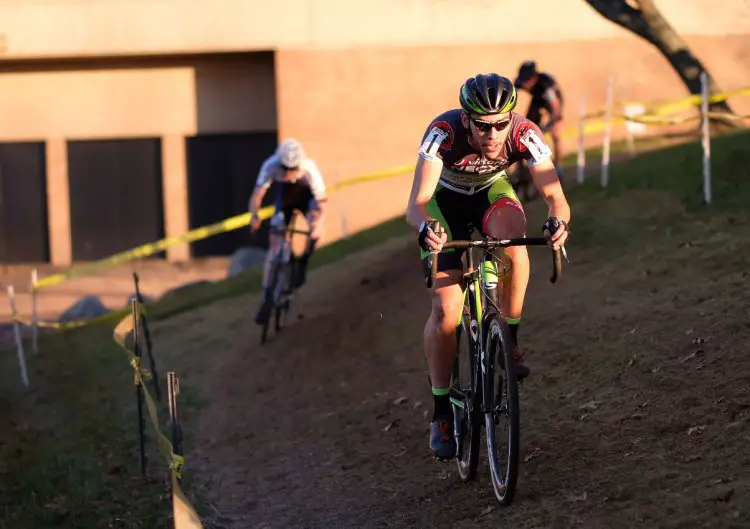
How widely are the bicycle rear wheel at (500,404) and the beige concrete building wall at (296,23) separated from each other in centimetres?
1998

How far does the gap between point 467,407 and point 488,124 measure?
146cm

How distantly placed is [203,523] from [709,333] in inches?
136

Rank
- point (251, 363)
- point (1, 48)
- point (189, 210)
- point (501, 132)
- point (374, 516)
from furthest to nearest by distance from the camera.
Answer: point (189, 210)
point (1, 48)
point (251, 363)
point (374, 516)
point (501, 132)

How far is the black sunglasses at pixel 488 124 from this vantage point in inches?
239

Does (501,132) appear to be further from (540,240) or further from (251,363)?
(251,363)

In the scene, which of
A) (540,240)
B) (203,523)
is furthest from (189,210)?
(540,240)

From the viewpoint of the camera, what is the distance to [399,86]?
83.7 ft

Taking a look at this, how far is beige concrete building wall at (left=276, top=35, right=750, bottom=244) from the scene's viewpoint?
25.2 metres

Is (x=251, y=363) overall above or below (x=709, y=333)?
below

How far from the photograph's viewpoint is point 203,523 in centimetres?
737

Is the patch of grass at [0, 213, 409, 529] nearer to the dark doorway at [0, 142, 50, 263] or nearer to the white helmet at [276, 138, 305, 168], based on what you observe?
the white helmet at [276, 138, 305, 168]

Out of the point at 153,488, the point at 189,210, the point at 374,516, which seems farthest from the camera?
the point at 189,210

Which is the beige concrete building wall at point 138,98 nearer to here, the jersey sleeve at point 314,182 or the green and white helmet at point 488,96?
the jersey sleeve at point 314,182

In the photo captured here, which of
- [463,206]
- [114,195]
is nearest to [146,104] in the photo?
[114,195]
